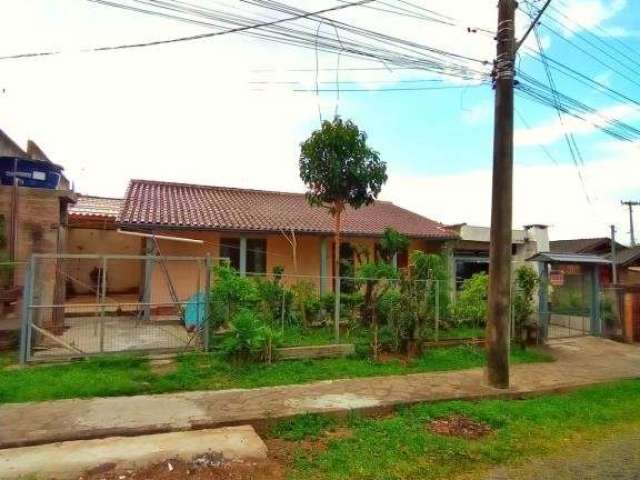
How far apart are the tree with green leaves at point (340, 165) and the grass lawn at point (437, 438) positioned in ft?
20.0

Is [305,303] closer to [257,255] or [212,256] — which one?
[212,256]

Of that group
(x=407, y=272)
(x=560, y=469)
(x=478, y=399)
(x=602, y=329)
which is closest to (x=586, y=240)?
(x=602, y=329)

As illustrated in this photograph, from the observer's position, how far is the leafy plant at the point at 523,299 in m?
11.0

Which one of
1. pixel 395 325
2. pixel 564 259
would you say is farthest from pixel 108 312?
pixel 564 259

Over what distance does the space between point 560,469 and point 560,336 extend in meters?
8.94

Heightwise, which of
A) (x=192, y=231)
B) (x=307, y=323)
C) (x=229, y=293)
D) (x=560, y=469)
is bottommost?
(x=560, y=469)

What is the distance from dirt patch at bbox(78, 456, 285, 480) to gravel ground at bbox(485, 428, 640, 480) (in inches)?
81.2

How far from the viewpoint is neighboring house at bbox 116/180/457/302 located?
1316cm

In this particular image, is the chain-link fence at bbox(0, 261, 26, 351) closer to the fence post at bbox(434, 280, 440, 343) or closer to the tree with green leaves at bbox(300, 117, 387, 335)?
the tree with green leaves at bbox(300, 117, 387, 335)

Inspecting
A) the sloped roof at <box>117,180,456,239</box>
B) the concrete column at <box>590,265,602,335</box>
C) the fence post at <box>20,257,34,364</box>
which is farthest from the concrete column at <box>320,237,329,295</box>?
the fence post at <box>20,257,34,364</box>

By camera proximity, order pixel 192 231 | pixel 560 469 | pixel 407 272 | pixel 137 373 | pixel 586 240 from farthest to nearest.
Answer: pixel 586 240 → pixel 192 231 → pixel 407 272 → pixel 137 373 → pixel 560 469

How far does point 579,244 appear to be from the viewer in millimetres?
31984

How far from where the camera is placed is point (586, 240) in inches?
1267

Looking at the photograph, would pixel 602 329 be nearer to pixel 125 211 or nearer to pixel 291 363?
pixel 291 363
